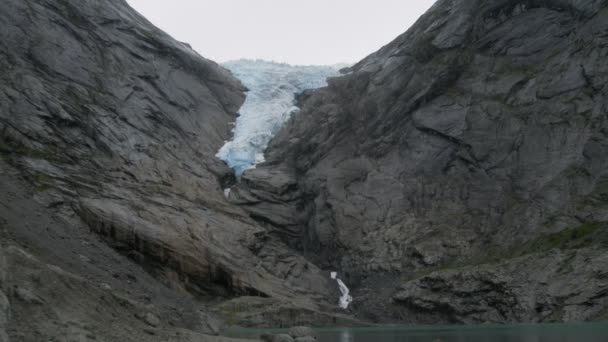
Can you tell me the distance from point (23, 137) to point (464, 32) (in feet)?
178

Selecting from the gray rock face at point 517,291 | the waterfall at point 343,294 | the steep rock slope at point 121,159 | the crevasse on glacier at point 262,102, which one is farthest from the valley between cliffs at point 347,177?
the crevasse on glacier at point 262,102

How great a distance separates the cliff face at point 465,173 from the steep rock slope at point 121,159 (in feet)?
26.2

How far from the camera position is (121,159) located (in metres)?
61.8

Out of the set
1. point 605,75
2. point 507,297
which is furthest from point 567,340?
point 605,75

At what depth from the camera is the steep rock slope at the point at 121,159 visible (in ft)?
167

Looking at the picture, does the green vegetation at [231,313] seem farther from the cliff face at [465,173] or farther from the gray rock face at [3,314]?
the gray rock face at [3,314]

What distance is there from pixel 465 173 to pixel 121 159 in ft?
130

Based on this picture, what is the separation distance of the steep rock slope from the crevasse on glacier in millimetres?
4933

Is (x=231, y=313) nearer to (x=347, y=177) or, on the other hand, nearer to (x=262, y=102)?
(x=347, y=177)

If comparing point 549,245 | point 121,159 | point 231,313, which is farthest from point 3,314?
point 121,159

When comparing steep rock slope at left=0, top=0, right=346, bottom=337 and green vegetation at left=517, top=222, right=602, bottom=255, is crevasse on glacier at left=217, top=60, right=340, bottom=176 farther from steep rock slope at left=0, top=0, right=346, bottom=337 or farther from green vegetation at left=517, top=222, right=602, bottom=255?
green vegetation at left=517, top=222, right=602, bottom=255

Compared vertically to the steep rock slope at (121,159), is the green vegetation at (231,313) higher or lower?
lower

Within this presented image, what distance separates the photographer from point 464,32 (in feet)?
239

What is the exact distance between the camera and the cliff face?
5094cm
